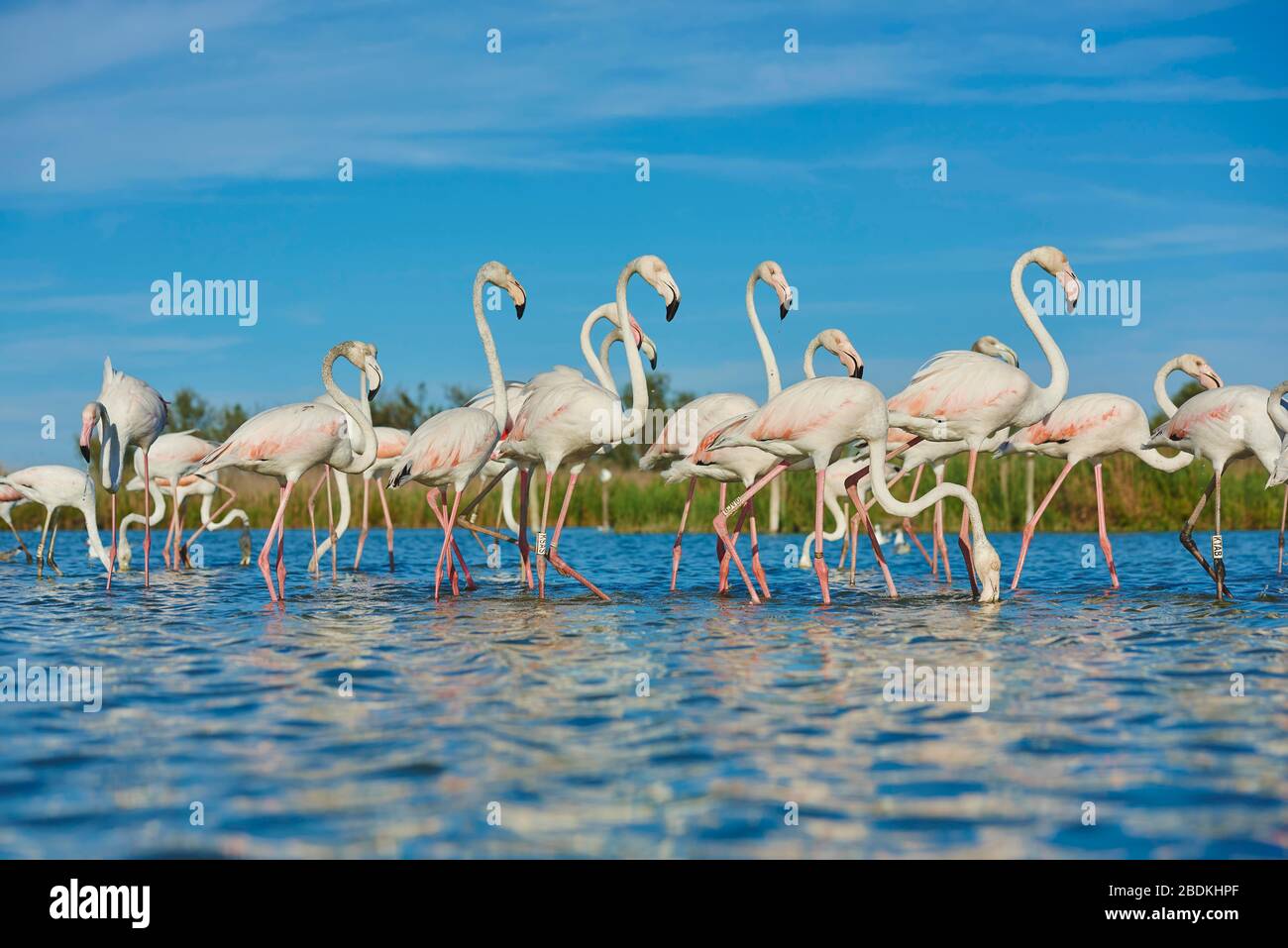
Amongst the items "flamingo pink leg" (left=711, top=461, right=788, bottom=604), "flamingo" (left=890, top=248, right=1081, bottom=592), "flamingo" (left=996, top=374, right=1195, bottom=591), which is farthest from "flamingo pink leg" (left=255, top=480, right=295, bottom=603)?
"flamingo" (left=996, top=374, right=1195, bottom=591)

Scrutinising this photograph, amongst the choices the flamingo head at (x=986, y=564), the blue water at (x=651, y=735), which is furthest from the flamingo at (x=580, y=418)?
the flamingo head at (x=986, y=564)

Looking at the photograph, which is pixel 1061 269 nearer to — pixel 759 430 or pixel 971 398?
pixel 971 398

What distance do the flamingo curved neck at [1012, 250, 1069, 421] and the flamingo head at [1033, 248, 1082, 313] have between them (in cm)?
10

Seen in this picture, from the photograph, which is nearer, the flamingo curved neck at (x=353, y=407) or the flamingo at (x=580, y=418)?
the flamingo at (x=580, y=418)

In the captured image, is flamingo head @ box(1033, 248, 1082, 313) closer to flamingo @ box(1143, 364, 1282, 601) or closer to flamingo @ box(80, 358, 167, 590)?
flamingo @ box(1143, 364, 1282, 601)

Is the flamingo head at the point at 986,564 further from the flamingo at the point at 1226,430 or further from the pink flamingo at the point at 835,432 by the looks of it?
the flamingo at the point at 1226,430

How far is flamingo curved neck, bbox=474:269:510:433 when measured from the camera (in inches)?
415

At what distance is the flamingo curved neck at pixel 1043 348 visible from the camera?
34.6 feet

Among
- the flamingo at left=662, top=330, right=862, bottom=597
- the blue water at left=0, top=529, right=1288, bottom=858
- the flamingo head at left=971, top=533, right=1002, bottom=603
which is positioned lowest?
the blue water at left=0, top=529, right=1288, bottom=858

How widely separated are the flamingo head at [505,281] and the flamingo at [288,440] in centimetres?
129

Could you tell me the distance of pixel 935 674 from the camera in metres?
6.29

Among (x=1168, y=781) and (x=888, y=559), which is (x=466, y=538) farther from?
(x=1168, y=781)
